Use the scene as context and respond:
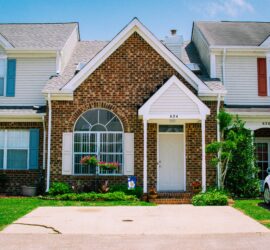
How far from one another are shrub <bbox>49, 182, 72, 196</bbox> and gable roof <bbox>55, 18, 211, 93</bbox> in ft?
12.0

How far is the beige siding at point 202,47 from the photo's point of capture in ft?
64.7

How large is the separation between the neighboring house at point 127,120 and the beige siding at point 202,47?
2417mm

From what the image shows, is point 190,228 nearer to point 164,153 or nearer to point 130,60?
point 164,153

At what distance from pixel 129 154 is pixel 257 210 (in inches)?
229

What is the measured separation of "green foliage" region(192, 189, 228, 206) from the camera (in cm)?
1398

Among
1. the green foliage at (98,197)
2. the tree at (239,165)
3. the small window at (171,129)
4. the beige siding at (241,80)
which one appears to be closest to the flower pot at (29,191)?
the green foliage at (98,197)

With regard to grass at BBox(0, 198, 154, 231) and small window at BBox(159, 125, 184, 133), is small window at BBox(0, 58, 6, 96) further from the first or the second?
small window at BBox(159, 125, 184, 133)

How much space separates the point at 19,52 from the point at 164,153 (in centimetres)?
810

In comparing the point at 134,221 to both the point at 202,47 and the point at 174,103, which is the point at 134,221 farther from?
the point at 202,47

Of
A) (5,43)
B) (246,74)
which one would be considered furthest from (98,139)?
(246,74)

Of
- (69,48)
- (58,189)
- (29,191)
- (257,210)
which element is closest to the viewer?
(257,210)

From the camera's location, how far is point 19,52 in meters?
19.2

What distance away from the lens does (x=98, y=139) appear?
55.3 feet

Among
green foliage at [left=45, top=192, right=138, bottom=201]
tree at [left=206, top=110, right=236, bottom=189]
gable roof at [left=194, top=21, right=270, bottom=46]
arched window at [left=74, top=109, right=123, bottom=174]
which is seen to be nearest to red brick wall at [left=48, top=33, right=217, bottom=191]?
arched window at [left=74, top=109, right=123, bottom=174]
